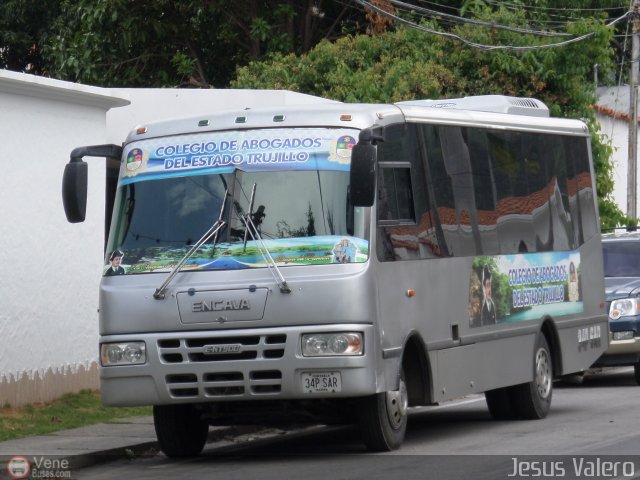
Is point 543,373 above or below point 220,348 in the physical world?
below

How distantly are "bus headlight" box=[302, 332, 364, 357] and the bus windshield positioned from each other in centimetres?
58

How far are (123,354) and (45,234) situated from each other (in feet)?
14.7

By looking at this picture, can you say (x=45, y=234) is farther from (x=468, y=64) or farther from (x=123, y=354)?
(x=468, y=64)

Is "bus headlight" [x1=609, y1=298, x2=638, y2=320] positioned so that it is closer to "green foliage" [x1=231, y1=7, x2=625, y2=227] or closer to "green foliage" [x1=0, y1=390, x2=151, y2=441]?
"green foliage" [x1=0, y1=390, x2=151, y2=441]

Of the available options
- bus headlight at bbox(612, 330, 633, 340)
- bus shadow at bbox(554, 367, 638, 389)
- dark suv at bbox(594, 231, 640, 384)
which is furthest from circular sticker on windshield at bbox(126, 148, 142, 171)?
bus shadow at bbox(554, 367, 638, 389)

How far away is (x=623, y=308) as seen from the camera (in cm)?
1719

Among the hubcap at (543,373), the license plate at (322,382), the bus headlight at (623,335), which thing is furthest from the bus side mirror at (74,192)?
the bus headlight at (623,335)

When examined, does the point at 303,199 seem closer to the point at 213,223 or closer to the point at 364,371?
the point at 213,223

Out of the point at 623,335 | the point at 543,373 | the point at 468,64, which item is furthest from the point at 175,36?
the point at 543,373

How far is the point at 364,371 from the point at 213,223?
5.56 feet

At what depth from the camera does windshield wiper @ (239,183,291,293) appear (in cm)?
1040

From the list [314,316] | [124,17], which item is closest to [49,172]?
[314,316]

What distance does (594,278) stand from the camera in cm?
1530

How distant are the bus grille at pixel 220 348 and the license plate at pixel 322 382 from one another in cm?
27
